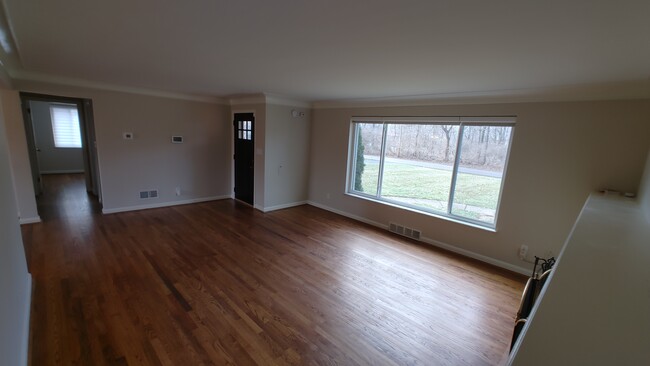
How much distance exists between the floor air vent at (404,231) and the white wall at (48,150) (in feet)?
31.6

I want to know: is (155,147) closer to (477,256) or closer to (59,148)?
(59,148)

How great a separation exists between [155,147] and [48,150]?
221 inches

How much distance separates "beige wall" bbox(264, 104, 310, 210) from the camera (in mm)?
5082

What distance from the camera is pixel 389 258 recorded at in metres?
3.53

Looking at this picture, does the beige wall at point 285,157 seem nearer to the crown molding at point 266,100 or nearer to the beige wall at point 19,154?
the crown molding at point 266,100

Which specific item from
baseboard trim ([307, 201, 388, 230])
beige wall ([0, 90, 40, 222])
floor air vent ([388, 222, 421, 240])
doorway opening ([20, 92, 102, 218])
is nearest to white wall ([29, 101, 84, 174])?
doorway opening ([20, 92, 102, 218])

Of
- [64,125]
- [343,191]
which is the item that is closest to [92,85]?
[343,191]

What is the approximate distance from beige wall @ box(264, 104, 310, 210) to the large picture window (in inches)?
45.3

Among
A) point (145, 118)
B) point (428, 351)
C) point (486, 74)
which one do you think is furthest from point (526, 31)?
point (145, 118)

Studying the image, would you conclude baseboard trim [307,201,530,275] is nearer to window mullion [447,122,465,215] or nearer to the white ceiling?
window mullion [447,122,465,215]

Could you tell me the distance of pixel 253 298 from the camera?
2.54 metres

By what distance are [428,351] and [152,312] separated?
2308 mm

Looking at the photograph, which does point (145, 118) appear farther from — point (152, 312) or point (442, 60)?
point (442, 60)

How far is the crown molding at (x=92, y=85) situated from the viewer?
145 inches
